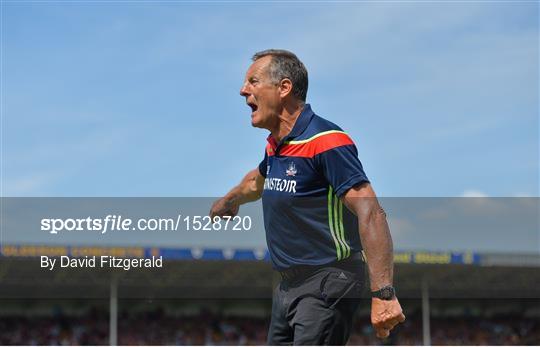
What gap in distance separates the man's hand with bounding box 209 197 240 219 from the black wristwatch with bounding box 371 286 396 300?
5.93 ft

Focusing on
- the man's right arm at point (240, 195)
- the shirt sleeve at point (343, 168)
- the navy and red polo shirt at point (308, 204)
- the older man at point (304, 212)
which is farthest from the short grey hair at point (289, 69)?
the man's right arm at point (240, 195)

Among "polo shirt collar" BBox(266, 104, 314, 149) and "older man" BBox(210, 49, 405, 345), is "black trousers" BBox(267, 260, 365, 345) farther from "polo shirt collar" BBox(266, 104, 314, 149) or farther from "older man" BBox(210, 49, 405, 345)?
"polo shirt collar" BBox(266, 104, 314, 149)

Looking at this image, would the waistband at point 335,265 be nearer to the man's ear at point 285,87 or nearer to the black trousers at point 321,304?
the black trousers at point 321,304

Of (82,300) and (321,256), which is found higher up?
(82,300)

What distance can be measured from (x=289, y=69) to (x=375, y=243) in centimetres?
119

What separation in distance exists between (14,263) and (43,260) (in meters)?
0.98

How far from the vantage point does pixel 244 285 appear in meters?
33.6

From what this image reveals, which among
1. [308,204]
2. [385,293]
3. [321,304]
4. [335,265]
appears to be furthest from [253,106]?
[385,293]

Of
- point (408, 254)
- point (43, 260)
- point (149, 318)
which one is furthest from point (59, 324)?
point (408, 254)

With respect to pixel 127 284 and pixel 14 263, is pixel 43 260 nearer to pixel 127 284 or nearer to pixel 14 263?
pixel 14 263

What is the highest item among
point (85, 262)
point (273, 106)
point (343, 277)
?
point (85, 262)

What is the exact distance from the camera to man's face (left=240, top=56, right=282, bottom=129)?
5.03m

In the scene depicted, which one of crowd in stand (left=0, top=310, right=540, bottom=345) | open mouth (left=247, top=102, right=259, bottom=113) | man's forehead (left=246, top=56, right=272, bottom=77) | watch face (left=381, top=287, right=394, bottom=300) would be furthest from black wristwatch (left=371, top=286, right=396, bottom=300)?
crowd in stand (left=0, top=310, right=540, bottom=345)

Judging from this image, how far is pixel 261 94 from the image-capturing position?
5.05 metres
